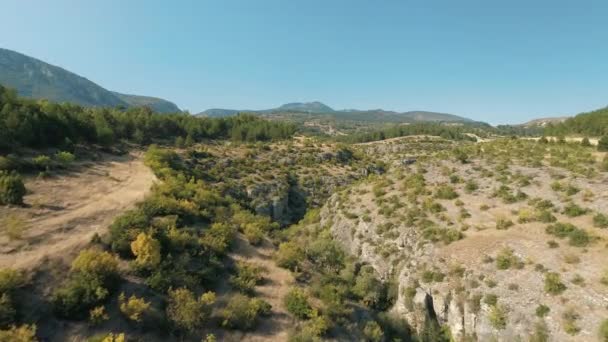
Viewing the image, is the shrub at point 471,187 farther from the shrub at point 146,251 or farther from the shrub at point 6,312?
the shrub at point 6,312

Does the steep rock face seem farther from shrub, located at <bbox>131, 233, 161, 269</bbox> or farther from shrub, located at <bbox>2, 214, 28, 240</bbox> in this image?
shrub, located at <bbox>2, 214, 28, 240</bbox>

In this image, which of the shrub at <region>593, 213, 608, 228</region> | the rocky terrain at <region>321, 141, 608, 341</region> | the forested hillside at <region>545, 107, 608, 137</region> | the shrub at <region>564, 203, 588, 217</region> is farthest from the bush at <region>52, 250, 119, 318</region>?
the forested hillside at <region>545, 107, 608, 137</region>

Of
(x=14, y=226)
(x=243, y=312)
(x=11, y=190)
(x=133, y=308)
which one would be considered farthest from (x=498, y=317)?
(x=11, y=190)

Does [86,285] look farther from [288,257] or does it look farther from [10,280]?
[288,257]

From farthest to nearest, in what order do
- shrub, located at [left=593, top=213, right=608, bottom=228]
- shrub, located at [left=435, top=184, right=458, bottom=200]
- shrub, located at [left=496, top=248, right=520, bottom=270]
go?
shrub, located at [left=435, top=184, right=458, bottom=200], shrub, located at [left=593, top=213, right=608, bottom=228], shrub, located at [left=496, top=248, right=520, bottom=270]

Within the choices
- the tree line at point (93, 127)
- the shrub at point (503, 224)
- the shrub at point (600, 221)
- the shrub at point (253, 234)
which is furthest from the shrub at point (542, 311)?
the tree line at point (93, 127)

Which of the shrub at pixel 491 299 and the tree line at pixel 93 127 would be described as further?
the tree line at pixel 93 127
